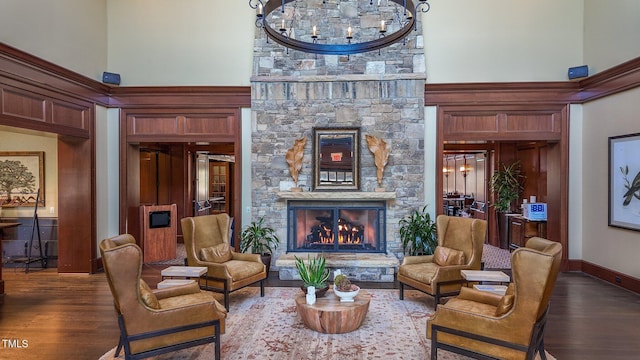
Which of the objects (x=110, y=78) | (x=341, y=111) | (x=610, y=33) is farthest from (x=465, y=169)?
(x=110, y=78)

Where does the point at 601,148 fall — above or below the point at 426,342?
above

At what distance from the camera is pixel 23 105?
5.11m

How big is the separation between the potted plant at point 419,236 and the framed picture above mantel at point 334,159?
1.17 meters

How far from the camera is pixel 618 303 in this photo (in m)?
4.84

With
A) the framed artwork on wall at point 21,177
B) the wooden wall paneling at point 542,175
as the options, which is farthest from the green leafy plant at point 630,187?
the framed artwork on wall at point 21,177

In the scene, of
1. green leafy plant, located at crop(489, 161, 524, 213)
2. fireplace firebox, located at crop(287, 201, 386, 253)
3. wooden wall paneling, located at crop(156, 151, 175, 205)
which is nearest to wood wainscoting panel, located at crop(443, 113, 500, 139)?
fireplace firebox, located at crop(287, 201, 386, 253)

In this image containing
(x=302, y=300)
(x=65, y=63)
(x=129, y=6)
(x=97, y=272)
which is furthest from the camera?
(x=129, y=6)

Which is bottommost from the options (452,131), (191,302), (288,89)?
→ (191,302)

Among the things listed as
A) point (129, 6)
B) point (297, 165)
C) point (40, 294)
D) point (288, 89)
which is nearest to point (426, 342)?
point (297, 165)

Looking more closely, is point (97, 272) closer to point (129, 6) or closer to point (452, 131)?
point (129, 6)

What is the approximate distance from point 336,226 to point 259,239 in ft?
4.69

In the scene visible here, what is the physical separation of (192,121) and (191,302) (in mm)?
4433

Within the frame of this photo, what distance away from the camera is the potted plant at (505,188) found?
848 centimetres

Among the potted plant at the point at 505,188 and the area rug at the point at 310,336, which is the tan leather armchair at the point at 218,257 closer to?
the area rug at the point at 310,336
